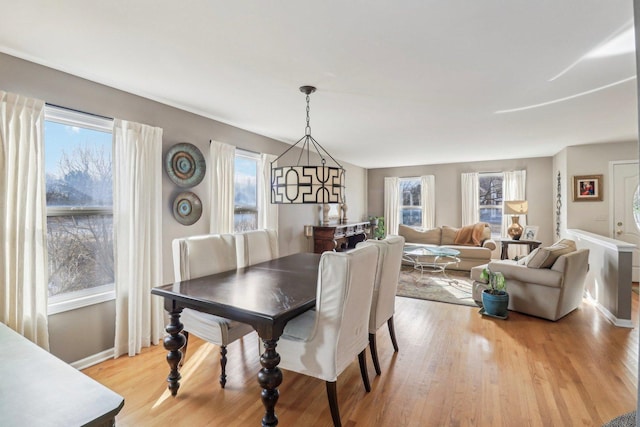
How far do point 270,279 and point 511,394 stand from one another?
1914 mm

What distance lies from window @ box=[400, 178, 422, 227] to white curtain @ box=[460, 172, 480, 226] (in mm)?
1082

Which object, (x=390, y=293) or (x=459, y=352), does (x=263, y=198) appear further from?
(x=459, y=352)

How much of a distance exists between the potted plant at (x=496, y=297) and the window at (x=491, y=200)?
389 centimetres

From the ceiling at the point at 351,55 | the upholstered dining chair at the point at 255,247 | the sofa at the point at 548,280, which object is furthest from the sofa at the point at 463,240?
the upholstered dining chair at the point at 255,247

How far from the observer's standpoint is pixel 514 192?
677 centimetres

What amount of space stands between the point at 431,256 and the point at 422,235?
989mm

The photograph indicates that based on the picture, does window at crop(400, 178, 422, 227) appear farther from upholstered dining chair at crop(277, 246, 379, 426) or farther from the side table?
upholstered dining chair at crop(277, 246, 379, 426)

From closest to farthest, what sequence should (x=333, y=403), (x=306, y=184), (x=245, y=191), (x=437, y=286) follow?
(x=333, y=403)
(x=306, y=184)
(x=245, y=191)
(x=437, y=286)

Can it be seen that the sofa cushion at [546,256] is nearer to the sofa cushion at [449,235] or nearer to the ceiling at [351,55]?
the ceiling at [351,55]

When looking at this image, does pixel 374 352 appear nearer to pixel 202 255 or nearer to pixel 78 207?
pixel 202 255

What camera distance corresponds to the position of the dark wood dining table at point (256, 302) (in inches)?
66.4

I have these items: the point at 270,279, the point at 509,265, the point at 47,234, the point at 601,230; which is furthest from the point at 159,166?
the point at 601,230

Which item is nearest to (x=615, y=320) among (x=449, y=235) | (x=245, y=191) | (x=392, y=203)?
(x=449, y=235)

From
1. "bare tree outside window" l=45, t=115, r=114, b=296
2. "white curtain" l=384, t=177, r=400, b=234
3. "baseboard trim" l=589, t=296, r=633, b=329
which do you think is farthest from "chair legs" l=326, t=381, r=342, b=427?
"white curtain" l=384, t=177, r=400, b=234
